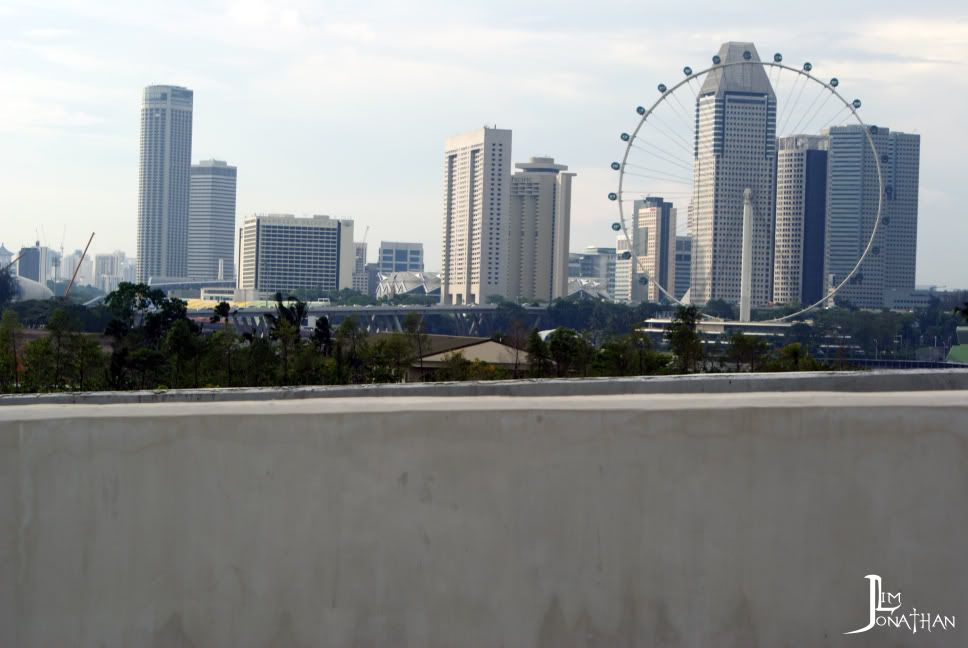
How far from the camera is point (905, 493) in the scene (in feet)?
23.0

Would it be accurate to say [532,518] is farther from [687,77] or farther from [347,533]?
[687,77]

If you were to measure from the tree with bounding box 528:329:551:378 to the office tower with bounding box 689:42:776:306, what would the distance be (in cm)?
13753

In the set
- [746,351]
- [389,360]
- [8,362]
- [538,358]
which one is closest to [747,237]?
[746,351]

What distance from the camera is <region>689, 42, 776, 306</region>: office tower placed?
18812cm

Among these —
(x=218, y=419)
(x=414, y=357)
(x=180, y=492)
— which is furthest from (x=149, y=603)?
(x=414, y=357)

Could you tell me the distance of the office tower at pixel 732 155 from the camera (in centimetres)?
18812

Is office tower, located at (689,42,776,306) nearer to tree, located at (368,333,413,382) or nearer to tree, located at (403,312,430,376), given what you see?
tree, located at (403,312,430,376)

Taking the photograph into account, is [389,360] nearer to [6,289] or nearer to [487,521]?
[487,521]

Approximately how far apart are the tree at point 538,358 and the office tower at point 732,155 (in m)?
138
